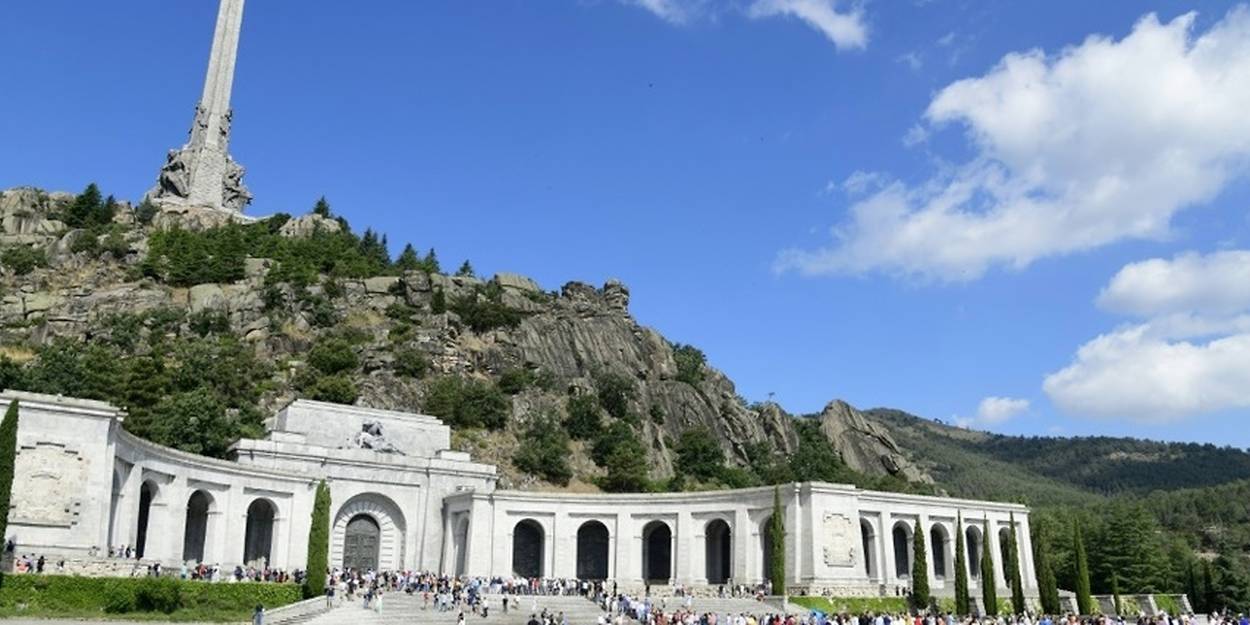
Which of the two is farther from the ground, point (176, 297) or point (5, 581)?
point (176, 297)

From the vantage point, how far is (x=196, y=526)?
1822 inches

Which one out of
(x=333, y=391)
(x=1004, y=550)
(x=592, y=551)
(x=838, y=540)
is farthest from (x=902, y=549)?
(x=333, y=391)

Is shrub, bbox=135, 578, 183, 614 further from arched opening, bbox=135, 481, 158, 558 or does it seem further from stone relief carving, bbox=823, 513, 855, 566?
stone relief carving, bbox=823, 513, 855, 566

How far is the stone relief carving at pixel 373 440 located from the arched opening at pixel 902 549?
2621cm

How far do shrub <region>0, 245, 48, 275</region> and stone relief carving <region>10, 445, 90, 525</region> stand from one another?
206 ft

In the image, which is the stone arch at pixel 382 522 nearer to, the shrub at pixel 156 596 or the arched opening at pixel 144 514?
the arched opening at pixel 144 514

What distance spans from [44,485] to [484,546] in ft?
71.7

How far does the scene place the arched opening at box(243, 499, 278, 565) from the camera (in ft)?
157

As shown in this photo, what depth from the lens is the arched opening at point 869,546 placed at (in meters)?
50.8

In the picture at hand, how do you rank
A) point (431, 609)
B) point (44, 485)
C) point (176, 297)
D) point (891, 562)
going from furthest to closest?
point (176, 297), point (891, 562), point (431, 609), point (44, 485)

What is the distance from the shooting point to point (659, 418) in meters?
86.8

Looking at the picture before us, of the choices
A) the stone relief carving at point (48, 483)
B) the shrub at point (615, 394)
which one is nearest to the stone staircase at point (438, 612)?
the stone relief carving at point (48, 483)

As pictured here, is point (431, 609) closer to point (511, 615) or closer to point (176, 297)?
point (511, 615)

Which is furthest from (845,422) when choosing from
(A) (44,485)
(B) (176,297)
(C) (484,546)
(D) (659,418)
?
(A) (44,485)
